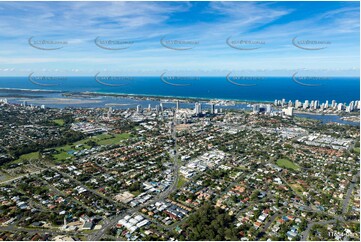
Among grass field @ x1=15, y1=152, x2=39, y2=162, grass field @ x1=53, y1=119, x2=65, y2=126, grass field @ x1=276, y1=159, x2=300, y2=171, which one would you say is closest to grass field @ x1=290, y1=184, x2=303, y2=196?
grass field @ x1=276, y1=159, x2=300, y2=171

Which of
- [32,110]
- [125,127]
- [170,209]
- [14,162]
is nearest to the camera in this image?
[170,209]

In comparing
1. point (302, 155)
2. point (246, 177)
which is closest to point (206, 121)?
point (302, 155)

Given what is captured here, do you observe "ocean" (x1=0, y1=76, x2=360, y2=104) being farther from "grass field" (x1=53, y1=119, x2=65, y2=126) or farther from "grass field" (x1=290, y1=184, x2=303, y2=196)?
"grass field" (x1=290, y1=184, x2=303, y2=196)

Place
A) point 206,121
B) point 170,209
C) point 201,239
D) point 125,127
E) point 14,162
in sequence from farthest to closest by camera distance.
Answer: point 206,121
point 125,127
point 14,162
point 170,209
point 201,239

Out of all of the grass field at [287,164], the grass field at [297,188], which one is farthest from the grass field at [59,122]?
the grass field at [297,188]

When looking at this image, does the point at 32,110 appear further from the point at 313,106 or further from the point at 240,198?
the point at 313,106

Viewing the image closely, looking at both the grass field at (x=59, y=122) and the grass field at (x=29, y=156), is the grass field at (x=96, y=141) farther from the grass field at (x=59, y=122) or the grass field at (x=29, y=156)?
the grass field at (x=59, y=122)

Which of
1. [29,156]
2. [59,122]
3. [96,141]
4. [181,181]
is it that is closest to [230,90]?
[59,122]

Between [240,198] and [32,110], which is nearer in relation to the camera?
[240,198]

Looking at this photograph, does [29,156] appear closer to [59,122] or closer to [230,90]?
[59,122]
